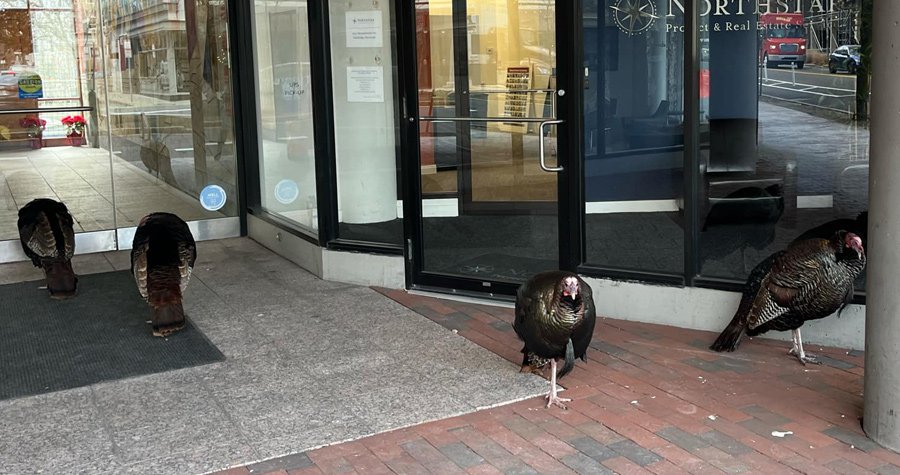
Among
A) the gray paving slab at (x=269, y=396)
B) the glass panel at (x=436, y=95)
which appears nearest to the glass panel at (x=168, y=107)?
the gray paving slab at (x=269, y=396)

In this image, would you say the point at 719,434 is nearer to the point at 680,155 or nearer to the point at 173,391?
the point at 680,155

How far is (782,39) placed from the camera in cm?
557

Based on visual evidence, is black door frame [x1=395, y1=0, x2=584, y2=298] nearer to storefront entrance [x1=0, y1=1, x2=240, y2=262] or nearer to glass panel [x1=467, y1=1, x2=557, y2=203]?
glass panel [x1=467, y1=1, x2=557, y2=203]

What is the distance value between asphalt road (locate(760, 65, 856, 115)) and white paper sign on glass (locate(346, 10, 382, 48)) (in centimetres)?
280

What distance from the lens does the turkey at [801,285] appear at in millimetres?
4914

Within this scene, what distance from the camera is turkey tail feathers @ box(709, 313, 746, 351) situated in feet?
17.6

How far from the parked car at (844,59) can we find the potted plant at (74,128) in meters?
6.69

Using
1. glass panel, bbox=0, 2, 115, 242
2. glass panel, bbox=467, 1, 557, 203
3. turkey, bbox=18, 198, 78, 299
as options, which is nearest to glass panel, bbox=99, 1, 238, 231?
glass panel, bbox=0, 2, 115, 242

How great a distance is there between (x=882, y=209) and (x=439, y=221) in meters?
3.39

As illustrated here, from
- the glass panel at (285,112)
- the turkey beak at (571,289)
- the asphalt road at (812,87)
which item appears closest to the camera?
the turkey beak at (571,289)

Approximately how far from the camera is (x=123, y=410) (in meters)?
4.77

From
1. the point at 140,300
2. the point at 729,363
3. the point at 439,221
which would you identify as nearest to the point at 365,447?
the point at 729,363

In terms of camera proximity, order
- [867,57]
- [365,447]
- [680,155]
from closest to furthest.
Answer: [365,447]
[867,57]
[680,155]

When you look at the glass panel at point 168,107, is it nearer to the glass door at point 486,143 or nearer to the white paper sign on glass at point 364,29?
the white paper sign on glass at point 364,29
